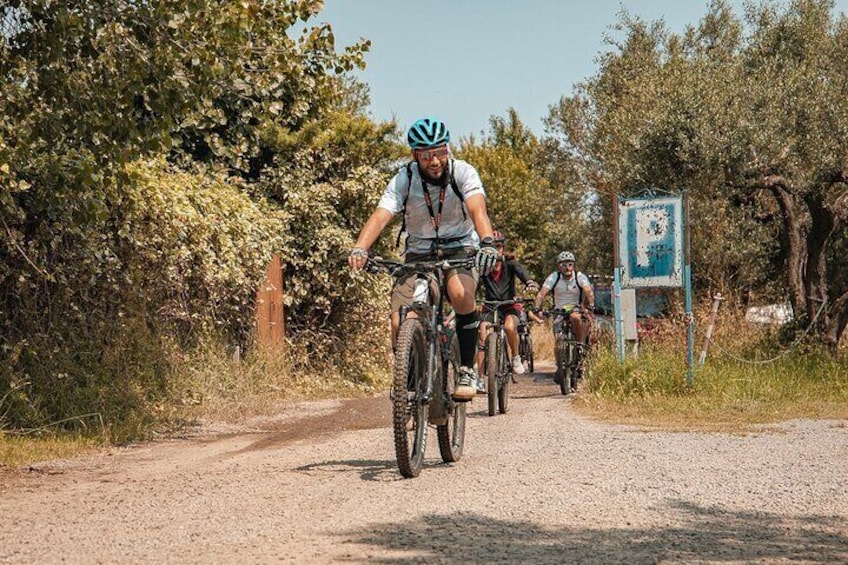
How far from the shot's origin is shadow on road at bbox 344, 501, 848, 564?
5215 millimetres

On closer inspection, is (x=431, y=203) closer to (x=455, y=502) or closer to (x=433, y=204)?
(x=433, y=204)

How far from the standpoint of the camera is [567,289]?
1725cm

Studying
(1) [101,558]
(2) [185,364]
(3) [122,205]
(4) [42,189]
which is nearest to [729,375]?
(2) [185,364]

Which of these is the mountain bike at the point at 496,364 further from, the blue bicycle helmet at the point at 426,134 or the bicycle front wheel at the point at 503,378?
the blue bicycle helmet at the point at 426,134

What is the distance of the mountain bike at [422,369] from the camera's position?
7398mm

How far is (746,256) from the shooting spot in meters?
26.0

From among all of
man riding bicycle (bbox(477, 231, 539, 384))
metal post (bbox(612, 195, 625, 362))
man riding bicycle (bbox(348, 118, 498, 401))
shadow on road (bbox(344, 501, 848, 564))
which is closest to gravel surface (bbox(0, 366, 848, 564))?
shadow on road (bbox(344, 501, 848, 564))

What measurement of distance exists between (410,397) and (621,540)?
216 cm

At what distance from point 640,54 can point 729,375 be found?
17720 millimetres

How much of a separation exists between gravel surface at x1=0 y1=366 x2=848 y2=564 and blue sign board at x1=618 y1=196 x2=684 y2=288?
16.1 ft

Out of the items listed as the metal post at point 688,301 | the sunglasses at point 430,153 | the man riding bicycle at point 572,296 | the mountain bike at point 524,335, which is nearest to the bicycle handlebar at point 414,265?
the sunglasses at point 430,153

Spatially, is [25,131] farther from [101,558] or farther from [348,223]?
[348,223]

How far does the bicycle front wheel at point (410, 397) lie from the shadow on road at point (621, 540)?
1.22 m

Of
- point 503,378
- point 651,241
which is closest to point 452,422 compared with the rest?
point 503,378
